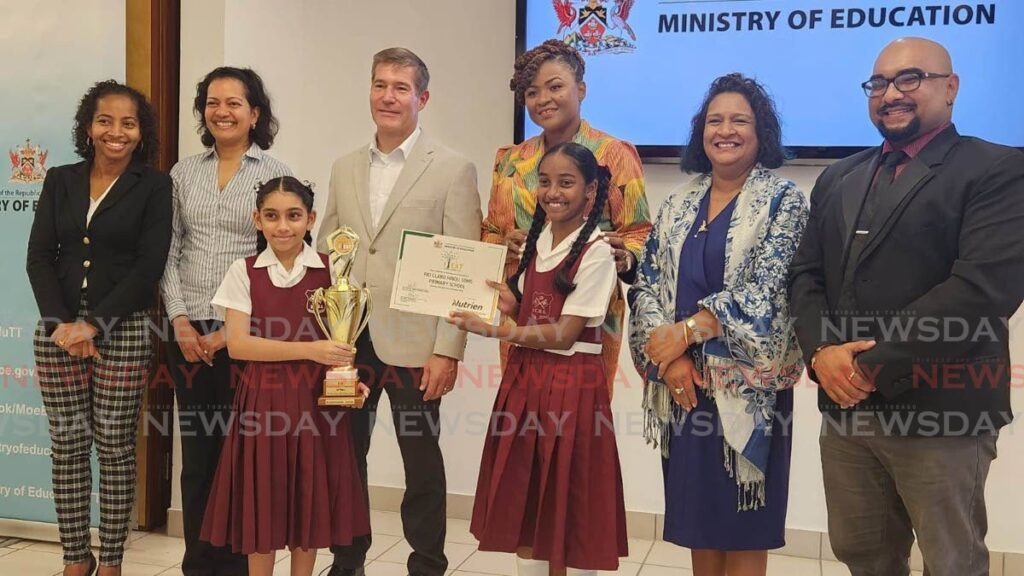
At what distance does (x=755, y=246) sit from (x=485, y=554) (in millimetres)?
1981

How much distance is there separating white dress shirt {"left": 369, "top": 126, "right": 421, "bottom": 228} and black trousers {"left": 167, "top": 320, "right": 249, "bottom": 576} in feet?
2.21

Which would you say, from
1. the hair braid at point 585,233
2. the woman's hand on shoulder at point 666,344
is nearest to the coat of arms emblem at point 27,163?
the hair braid at point 585,233

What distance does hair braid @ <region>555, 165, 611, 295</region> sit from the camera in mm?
2266

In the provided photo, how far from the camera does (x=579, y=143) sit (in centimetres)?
247

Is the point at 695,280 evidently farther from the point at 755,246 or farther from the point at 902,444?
the point at 902,444

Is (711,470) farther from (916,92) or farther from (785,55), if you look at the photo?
(785,55)

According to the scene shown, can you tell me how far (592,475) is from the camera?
2.27m

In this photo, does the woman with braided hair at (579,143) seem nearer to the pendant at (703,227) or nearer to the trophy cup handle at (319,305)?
the pendant at (703,227)

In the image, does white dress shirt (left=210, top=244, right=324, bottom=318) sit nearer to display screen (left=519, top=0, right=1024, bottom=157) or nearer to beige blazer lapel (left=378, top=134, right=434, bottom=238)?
beige blazer lapel (left=378, top=134, right=434, bottom=238)

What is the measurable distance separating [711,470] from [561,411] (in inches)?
16.2

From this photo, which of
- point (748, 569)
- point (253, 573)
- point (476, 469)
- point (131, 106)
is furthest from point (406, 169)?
point (476, 469)

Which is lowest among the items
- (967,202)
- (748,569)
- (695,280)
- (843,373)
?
(748,569)

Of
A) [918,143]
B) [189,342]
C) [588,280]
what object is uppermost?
[918,143]

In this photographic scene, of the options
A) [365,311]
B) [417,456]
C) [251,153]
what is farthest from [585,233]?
[251,153]
